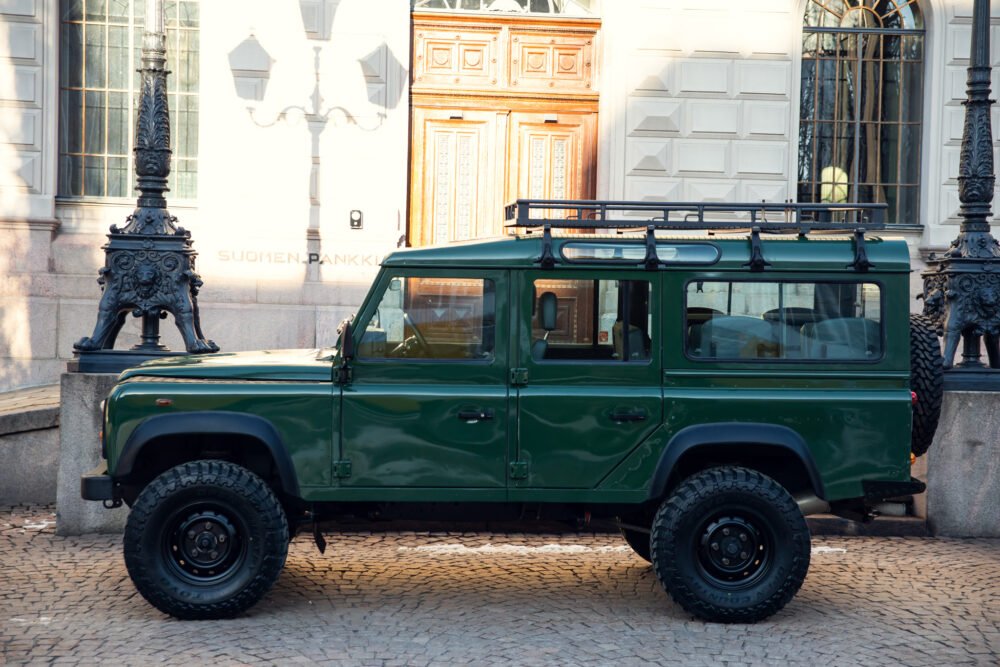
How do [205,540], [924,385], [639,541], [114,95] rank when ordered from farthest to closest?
[114,95]
[639,541]
[924,385]
[205,540]

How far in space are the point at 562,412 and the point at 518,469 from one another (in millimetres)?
407

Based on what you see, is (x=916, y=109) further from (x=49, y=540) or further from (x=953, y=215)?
(x=49, y=540)

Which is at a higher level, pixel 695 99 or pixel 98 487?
pixel 695 99

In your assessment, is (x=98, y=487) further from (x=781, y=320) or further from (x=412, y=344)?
(x=781, y=320)

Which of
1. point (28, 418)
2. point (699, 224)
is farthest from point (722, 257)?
point (28, 418)

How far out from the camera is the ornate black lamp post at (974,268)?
942 centimetres

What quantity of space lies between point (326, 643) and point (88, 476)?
5.63 feet

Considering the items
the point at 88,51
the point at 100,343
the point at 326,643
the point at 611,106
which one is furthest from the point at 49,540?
the point at 611,106

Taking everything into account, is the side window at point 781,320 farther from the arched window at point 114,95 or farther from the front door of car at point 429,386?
the arched window at point 114,95

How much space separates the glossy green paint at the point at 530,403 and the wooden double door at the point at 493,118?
7182mm

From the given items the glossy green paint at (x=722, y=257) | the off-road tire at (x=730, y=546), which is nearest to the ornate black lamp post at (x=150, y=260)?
the glossy green paint at (x=722, y=257)

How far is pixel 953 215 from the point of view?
14.0 m

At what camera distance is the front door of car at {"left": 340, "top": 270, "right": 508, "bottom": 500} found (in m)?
6.50

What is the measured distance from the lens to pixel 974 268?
947cm
